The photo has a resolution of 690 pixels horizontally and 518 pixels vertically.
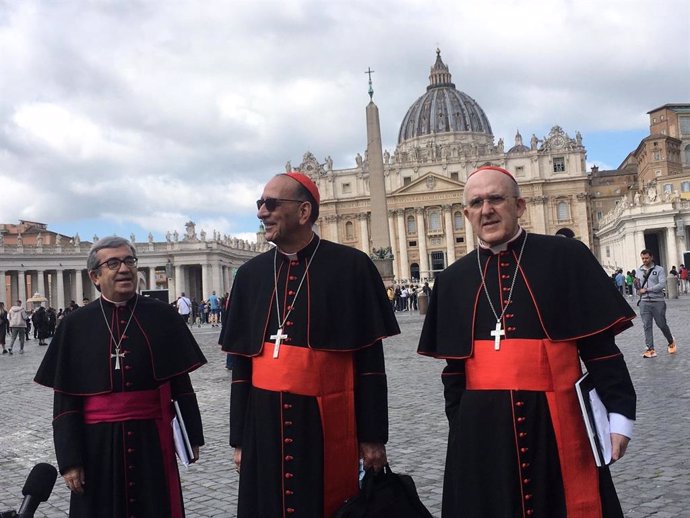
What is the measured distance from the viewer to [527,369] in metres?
2.97

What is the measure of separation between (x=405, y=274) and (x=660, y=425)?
73432 mm

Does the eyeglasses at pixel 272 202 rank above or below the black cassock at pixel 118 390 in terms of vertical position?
above

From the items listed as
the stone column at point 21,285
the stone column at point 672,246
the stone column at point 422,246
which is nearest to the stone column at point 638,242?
the stone column at point 672,246

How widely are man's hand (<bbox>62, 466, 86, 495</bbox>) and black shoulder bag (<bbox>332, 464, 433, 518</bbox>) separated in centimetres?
118

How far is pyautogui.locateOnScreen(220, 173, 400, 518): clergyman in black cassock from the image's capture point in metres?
3.26

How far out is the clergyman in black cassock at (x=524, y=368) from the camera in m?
2.87

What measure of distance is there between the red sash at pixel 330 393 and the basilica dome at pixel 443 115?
97.3 m

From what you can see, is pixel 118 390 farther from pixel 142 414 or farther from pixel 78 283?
pixel 78 283

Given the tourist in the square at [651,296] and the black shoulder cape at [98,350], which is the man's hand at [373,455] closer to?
the black shoulder cape at [98,350]

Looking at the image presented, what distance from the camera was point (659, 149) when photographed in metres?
65.8

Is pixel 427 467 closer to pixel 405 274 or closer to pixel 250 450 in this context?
pixel 250 450

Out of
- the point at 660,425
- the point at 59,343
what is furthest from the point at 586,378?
the point at 660,425

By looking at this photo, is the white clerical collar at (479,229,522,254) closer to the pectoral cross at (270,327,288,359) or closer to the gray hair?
the pectoral cross at (270,327,288,359)

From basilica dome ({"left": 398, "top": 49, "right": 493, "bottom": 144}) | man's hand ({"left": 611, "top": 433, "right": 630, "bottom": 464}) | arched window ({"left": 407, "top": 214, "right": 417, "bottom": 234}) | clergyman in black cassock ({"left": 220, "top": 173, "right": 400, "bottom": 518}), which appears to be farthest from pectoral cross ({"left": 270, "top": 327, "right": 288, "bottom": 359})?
basilica dome ({"left": 398, "top": 49, "right": 493, "bottom": 144})
